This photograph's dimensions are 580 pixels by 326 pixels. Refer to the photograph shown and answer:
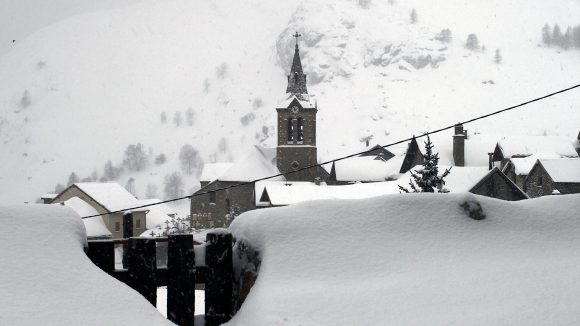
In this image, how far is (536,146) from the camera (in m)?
67.7

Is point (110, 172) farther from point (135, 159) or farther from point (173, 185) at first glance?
point (173, 185)

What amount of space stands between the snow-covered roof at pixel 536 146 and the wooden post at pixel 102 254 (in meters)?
63.5

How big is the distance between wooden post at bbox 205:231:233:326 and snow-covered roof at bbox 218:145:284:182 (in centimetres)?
5824

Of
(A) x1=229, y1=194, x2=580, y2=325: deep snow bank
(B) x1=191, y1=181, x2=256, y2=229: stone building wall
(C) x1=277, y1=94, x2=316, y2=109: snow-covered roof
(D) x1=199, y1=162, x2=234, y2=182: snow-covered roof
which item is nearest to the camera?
(A) x1=229, y1=194, x2=580, y2=325: deep snow bank

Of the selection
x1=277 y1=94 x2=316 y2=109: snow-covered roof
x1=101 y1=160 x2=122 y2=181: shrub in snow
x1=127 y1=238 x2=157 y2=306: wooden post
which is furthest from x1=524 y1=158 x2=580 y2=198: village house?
x1=101 y1=160 x2=122 y2=181: shrub in snow

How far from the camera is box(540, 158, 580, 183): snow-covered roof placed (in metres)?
48.7

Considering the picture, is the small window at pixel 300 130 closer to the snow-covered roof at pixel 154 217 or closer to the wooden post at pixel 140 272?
the snow-covered roof at pixel 154 217

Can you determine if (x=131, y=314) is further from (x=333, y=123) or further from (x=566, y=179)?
(x=333, y=123)

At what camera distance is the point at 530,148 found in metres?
66.9

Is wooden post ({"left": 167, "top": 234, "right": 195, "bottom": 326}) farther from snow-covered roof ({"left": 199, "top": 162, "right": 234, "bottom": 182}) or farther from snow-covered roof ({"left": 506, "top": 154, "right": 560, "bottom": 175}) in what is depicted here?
snow-covered roof ({"left": 199, "top": 162, "right": 234, "bottom": 182})

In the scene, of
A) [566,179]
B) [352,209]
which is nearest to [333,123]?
[566,179]

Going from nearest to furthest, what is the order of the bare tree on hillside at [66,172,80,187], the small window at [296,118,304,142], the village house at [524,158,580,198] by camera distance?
1. the village house at [524,158,580,198]
2. the small window at [296,118,304,142]
3. the bare tree on hillside at [66,172,80,187]

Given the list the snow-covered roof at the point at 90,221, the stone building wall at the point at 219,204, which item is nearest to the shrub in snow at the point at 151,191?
the stone building wall at the point at 219,204

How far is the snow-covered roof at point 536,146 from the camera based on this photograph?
65625 mm
